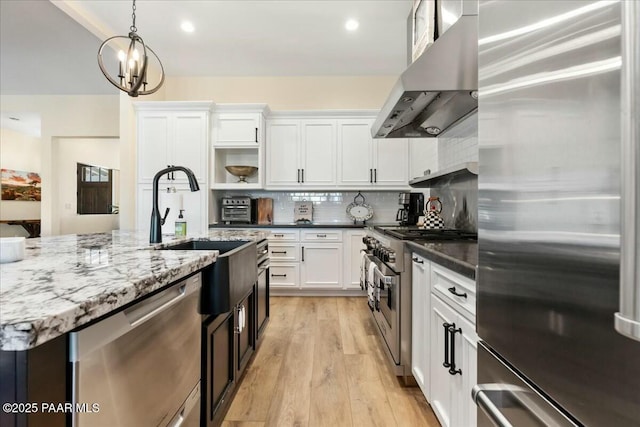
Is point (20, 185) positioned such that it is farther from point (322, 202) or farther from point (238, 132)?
point (322, 202)

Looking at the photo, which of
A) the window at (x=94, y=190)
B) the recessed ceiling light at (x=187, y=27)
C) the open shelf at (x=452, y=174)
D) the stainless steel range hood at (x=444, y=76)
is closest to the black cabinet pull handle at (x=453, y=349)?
the open shelf at (x=452, y=174)

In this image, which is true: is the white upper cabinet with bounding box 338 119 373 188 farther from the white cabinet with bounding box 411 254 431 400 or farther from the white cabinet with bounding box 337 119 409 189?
the white cabinet with bounding box 411 254 431 400

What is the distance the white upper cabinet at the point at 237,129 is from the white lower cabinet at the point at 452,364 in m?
3.36

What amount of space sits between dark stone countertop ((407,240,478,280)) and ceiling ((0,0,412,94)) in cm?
256

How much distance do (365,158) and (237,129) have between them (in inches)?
70.6

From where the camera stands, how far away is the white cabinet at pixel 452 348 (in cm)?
115

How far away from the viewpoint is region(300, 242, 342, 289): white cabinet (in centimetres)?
408

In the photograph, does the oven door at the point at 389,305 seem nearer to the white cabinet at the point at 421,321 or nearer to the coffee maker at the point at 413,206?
the white cabinet at the point at 421,321

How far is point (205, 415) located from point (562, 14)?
66.9 inches

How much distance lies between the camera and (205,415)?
1311 millimetres

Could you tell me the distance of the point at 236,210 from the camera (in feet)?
14.0

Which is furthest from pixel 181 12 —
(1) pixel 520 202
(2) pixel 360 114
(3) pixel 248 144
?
(1) pixel 520 202

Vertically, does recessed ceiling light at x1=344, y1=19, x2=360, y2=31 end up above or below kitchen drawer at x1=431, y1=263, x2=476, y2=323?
above

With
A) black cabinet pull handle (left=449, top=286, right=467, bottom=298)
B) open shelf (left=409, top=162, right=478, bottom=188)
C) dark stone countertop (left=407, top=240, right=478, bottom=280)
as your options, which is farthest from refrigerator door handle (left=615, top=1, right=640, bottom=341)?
open shelf (left=409, top=162, right=478, bottom=188)
